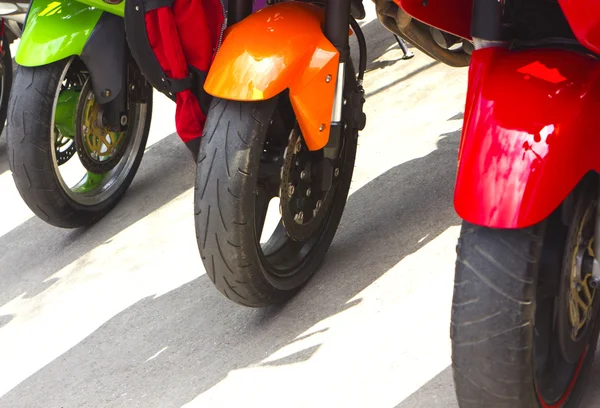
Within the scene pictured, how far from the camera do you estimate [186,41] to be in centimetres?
318

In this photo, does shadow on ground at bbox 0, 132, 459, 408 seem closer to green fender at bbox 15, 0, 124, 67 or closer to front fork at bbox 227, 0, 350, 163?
front fork at bbox 227, 0, 350, 163

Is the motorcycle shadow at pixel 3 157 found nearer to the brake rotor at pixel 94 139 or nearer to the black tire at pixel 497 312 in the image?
the brake rotor at pixel 94 139

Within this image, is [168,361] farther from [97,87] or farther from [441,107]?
[441,107]

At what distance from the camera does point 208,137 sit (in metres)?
2.73

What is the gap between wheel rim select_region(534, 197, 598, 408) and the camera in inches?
87.6

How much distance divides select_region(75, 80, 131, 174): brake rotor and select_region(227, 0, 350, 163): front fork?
3.53 ft

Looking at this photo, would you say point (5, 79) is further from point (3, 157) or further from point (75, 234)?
point (75, 234)

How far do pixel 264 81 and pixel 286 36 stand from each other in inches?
6.4

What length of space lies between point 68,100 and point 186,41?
2.71 feet

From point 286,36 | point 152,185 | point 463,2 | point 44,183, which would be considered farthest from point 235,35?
point 152,185

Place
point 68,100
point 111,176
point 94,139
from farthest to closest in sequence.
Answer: point 111,176 < point 94,139 < point 68,100

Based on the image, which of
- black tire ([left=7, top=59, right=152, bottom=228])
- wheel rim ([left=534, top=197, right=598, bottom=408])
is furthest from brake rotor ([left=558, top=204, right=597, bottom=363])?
black tire ([left=7, top=59, right=152, bottom=228])

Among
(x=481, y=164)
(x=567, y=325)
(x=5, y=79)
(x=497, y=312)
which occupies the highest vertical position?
(x=481, y=164)

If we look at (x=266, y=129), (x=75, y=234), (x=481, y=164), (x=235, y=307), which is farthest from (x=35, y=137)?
(x=481, y=164)
